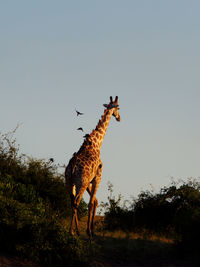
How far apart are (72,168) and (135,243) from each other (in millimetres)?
3348

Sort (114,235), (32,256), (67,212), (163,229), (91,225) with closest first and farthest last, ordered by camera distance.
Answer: (32,256), (91,225), (114,235), (163,229), (67,212)

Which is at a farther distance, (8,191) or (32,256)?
(8,191)

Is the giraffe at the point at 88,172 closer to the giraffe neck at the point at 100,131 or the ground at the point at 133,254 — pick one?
the giraffe neck at the point at 100,131

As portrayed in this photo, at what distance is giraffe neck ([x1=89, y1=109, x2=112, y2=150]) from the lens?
16531 millimetres

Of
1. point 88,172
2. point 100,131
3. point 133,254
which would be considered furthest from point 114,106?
point 133,254

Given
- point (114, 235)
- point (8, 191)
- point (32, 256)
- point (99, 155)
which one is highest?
point (99, 155)

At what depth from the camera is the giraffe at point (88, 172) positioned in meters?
15.0

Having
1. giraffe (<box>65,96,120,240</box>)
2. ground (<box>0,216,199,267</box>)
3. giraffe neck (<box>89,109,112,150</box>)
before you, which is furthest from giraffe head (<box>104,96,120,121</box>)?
ground (<box>0,216,199,267</box>)

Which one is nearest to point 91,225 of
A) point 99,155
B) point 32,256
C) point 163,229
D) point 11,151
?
point 99,155

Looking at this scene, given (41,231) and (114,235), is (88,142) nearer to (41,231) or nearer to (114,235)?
(114,235)

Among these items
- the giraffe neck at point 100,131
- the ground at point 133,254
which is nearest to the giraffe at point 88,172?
the giraffe neck at point 100,131

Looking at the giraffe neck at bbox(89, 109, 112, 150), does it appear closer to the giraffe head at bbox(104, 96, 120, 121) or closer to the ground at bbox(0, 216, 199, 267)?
the giraffe head at bbox(104, 96, 120, 121)

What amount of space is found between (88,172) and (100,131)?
2400 millimetres

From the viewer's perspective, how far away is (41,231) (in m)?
11.5
